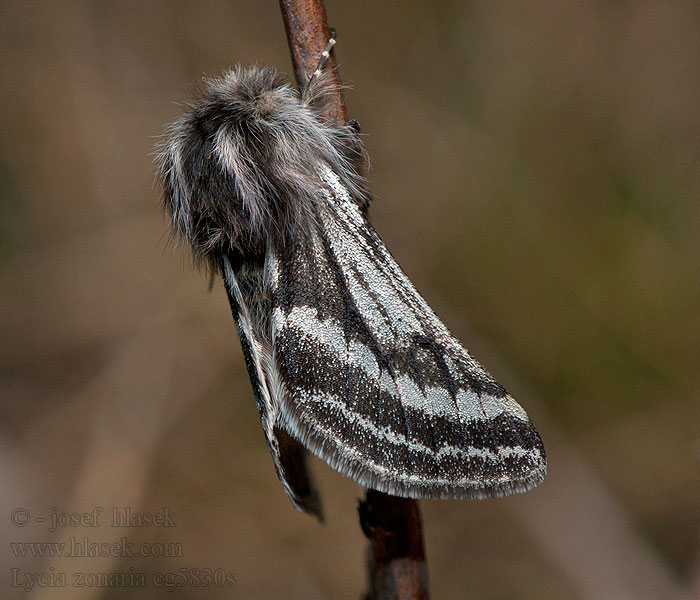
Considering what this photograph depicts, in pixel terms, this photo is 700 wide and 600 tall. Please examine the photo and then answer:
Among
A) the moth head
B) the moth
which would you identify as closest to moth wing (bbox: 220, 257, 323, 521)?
the moth

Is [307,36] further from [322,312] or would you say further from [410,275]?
[410,275]

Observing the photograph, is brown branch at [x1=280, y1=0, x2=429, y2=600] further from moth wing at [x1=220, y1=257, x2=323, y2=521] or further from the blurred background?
the blurred background

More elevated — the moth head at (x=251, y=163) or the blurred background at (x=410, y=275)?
the moth head at (x=251, y=163)

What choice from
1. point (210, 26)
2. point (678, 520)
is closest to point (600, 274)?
point (678, 520)

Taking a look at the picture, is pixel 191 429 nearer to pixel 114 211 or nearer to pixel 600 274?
pixel 114 211

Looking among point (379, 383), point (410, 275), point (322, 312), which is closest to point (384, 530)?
point (379, 383)

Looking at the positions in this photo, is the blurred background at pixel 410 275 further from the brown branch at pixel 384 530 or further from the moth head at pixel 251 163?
the moth head at pixel 251 163

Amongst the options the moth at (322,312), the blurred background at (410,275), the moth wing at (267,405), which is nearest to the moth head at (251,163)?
the moth at (322,312)
